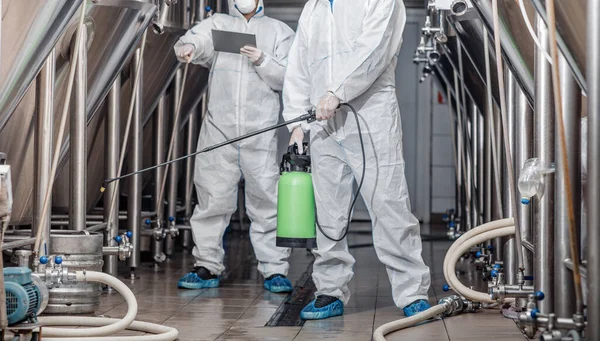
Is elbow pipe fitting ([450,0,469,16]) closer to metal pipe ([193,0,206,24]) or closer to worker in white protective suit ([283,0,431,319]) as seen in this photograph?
worker in white protective suit ([283,0,431,319])

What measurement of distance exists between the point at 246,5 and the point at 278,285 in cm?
114

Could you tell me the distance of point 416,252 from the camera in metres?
2.63

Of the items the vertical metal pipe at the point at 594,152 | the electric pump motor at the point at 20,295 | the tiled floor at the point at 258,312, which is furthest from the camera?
the tiled floor at the point at 258,312

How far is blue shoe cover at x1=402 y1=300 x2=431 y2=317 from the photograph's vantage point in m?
2.60

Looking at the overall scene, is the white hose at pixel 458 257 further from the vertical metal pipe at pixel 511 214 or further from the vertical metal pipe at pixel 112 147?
the vertical metal pipe at pixel 112 147

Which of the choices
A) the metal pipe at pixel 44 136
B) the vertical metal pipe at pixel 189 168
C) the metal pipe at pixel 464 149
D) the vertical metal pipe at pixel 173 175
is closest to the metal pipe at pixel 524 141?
the metal pipe at pixel 464 149

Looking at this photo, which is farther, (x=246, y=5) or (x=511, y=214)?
(x=246, y=5)

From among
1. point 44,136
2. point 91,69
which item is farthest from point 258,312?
point 91,69

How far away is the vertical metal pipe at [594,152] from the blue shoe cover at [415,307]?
4.29 ft

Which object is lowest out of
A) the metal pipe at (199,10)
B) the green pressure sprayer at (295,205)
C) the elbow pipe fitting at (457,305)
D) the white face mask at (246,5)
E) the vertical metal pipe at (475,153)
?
the elbow pipe fitting at (457,305)

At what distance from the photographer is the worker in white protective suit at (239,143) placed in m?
3.33

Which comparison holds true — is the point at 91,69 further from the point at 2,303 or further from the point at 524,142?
the point at 524,142

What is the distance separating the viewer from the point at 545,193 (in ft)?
5.61

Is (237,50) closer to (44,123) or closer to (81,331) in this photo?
(44,123)
